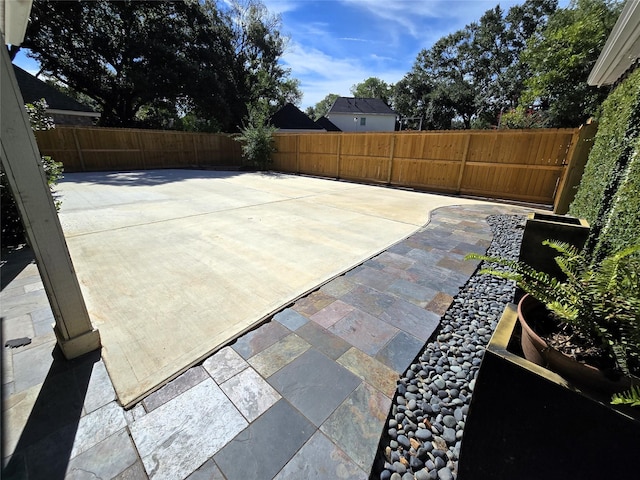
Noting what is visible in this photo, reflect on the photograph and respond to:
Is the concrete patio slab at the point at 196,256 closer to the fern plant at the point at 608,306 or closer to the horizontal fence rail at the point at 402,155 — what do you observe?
the horizontal fence rail at the point at 402,155

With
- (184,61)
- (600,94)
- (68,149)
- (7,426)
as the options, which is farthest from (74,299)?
(184,61)

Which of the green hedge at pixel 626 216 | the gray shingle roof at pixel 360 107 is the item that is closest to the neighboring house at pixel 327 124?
the gray shingle roof at pixel 360 107

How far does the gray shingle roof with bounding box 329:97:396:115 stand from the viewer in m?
26.9

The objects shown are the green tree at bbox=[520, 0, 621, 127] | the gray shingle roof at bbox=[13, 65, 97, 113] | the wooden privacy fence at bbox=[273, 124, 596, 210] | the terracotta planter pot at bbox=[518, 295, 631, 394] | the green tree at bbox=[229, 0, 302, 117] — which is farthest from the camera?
the green tree at bbox=[229, 0, 302, 117]

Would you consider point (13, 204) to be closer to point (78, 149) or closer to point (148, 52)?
point (78, 149)

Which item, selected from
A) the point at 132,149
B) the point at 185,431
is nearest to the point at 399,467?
the point at 185,431

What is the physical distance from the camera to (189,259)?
329 centimetres

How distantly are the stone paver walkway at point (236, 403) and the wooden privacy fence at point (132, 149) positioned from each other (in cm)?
1127

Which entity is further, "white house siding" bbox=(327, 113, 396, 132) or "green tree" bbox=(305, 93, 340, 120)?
"green tree" bbox=(305, 93, 340, 120)

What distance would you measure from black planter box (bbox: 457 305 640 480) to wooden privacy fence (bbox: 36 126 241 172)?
13.9m

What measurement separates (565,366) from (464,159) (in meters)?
7.69

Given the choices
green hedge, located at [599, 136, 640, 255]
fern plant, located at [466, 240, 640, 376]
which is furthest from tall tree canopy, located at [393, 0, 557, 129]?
fern plant, located at [466, 240, 640, 376]

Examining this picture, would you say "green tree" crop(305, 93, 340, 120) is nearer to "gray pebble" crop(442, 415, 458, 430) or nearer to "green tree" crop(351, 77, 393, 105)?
"green tree" crop(351, 77, 393, 105)

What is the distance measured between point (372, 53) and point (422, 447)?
23.7 meters
